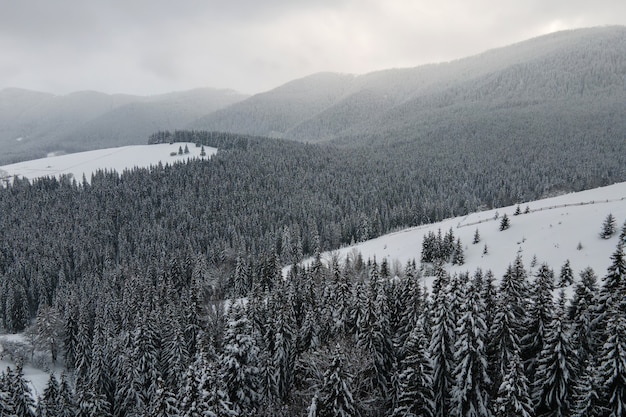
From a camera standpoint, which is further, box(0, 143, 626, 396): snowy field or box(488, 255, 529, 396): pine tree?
box(0, 143, 626, 396): snowy field

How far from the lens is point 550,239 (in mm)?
68312

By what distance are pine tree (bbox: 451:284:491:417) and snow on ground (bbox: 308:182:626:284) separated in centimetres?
3262

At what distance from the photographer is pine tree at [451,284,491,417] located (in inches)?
1097

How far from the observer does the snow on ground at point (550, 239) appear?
5944 cm

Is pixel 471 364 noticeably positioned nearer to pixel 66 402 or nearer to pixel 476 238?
pixel 66 402

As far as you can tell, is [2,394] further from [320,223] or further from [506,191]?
[506,191]

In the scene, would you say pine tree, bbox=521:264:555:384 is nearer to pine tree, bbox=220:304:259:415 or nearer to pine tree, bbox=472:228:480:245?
pine tree, bbox=220:304:259:415

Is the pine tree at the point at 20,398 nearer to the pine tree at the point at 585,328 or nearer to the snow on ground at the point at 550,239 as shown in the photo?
the pine tree at the point at 585,328

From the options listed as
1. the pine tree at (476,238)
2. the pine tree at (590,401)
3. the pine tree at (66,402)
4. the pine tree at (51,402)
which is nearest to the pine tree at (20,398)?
the pine tree at (51,402)

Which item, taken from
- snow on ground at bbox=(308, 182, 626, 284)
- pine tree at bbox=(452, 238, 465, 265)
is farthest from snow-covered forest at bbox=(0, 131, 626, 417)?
snow on ground at bbox=(308, 182, 626, 284)

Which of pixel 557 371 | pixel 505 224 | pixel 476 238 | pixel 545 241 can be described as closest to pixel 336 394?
pixel 557 371

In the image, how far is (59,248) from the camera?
141 meters

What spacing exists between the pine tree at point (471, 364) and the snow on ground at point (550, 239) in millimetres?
32625

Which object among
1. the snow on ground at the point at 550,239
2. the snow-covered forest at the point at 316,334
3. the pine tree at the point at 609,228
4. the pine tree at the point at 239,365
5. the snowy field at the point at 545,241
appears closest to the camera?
the snow-covered forest at the point at 316,334
